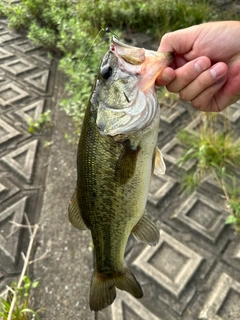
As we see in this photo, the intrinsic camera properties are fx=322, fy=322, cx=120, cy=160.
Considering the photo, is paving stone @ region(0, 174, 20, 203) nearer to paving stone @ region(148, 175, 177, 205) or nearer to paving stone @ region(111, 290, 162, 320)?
paving stone @ region(148, 175, 177, 205)

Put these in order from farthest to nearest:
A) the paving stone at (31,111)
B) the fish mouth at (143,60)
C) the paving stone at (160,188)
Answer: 1. the paving stone at (31,111)
2. the paving stone at (160,188)
3. the fish mouth at (143,60)

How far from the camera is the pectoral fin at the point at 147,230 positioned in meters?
1.57

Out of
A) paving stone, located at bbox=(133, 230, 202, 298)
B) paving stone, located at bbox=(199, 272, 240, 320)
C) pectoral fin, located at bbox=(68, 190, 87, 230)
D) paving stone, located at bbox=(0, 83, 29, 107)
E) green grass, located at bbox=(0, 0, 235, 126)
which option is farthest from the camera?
green grass, located at bbox=(0, 0, 235, 126)

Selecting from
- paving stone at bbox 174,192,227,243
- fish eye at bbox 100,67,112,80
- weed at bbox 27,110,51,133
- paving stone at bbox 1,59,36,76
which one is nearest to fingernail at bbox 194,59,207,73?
fish eye at bbox 100,67,112,80

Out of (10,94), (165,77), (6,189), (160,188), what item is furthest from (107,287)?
(10,94)

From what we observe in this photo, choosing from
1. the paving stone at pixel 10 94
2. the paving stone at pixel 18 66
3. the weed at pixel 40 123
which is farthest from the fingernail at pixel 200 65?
the paving stone at pixel 18 66

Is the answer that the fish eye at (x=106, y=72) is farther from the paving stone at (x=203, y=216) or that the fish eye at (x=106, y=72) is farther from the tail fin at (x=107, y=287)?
the paving stone at (x=203, y=216)

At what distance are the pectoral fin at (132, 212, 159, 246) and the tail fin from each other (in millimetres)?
201

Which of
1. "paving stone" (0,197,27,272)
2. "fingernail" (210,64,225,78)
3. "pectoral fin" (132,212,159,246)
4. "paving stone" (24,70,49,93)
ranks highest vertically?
"fingernail" (210,64,225,78)

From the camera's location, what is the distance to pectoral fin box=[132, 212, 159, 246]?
1.57 metres

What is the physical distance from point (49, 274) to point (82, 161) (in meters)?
1.27

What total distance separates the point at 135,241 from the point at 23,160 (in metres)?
1.33

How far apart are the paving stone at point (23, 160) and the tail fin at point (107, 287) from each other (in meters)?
1.51

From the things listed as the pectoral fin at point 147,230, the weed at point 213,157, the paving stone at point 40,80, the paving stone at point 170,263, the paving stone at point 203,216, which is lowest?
the paving stone at point 170,263
